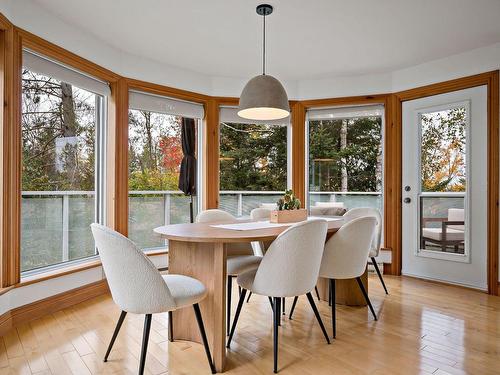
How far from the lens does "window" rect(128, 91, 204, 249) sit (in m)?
4.07

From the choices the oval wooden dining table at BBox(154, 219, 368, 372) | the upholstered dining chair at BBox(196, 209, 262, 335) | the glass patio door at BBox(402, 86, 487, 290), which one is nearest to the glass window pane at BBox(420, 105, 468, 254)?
the glass patio door at BBox(402, 86, 487, 290)

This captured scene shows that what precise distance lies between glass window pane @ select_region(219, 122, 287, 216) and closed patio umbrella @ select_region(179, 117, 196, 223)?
491mm

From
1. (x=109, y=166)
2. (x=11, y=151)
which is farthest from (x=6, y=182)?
(x=109, y=166)

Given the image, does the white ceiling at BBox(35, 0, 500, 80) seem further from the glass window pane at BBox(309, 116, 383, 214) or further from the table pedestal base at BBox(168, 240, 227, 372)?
the table pedestal base at BBox(168, 240, 227, 372)

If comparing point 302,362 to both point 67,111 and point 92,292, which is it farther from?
point 67,111

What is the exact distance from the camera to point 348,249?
8.53 ft

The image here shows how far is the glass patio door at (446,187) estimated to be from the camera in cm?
370

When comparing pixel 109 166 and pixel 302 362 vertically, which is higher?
pixel 109 166

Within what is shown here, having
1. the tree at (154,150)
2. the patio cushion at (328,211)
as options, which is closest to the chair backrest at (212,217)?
the tree at (154,150)

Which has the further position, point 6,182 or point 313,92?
point 313,92

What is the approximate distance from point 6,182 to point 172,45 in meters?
1.99

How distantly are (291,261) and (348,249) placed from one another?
0.73m

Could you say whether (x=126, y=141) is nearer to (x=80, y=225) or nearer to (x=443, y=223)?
(x=80, y=225)

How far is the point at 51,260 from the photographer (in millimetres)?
3127
